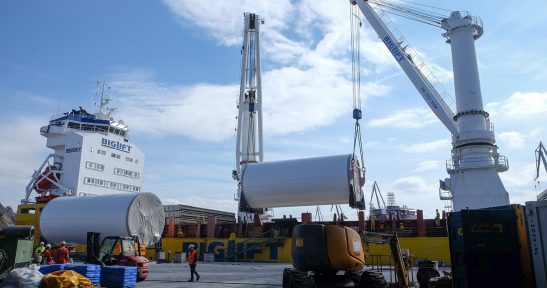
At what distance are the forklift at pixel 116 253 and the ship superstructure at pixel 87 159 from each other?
23.8 metres

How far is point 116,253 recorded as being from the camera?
50.5 ft

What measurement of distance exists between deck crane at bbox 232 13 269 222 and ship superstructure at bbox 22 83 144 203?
14394mm

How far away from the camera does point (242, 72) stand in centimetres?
3481

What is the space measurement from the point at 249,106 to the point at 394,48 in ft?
38.5

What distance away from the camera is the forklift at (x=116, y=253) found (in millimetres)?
14617

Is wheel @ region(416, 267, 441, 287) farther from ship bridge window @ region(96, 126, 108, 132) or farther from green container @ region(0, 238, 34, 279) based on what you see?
ship bridge window @ region(96, 126, 108, 132)

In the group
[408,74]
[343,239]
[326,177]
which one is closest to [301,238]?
[343,239]

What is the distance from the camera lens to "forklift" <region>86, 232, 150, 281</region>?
1462 cm

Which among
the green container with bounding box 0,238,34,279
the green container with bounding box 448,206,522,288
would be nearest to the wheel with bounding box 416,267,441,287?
the green container with bounding box 448,206,522,288

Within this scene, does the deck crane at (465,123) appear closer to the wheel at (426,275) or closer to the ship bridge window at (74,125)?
the wheel at (426,275)

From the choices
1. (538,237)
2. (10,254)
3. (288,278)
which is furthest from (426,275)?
(10,254)

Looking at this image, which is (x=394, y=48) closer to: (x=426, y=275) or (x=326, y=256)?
(x=426, y=275)

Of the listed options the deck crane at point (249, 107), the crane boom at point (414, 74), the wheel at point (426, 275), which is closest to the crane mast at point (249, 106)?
the deck crane at point (249, 107)

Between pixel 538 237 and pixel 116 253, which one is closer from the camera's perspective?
pixel 538 237
